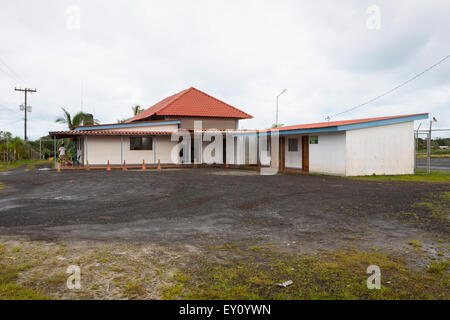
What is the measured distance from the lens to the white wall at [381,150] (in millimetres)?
15977

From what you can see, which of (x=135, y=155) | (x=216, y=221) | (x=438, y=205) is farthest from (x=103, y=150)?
(x=438, y=205)

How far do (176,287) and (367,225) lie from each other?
434 cm

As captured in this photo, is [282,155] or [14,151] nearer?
[282,155]

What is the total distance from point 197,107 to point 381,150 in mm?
16429

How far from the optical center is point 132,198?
9.66m

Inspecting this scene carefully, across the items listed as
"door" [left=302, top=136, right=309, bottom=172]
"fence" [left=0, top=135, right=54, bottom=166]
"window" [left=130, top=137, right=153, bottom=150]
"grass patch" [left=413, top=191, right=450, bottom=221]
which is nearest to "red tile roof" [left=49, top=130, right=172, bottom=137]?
"window" [left=130, top=137, right=153, bottom=150]

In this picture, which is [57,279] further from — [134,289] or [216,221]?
[216,221]

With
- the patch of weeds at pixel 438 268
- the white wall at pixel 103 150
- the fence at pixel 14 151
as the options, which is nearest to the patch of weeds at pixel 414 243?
the patch of weeds at pixel 438 268

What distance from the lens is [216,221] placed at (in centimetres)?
662

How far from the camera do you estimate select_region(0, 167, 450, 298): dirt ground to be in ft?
16.0

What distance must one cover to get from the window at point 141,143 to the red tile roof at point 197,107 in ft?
9.32

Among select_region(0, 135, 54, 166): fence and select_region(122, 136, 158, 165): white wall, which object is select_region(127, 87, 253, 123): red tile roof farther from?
select_region(0, 135, 54, 166): fence

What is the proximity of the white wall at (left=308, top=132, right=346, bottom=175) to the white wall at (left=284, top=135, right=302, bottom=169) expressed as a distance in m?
1.59

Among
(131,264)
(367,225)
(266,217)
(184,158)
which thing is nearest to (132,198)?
(266,217)
